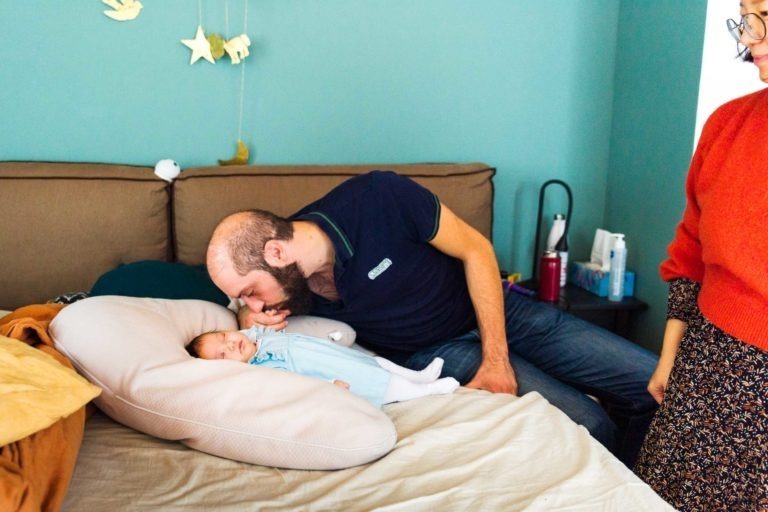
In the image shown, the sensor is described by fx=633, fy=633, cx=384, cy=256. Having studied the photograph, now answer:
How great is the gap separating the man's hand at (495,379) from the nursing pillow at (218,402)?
1.43 ft

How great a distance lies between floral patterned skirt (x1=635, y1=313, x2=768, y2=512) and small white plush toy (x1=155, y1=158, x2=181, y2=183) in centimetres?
160

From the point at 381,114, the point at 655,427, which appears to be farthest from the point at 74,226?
the point at 655,427

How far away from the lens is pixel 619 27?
2.50 m

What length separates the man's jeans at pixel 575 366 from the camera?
1.67 m

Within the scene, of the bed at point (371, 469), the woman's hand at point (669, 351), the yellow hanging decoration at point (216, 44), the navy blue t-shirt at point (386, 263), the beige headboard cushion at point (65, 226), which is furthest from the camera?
the yellow hanging decoration at point (216, 44)

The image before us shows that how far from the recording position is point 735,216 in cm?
110

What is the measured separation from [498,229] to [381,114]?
67 centimetres

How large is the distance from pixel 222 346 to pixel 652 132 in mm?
1732

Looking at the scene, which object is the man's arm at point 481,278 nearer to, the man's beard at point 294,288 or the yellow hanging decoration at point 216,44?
the man's beard at point 294,288

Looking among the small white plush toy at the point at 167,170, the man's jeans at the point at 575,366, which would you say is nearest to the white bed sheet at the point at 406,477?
the man's jeans at the point at 575,366

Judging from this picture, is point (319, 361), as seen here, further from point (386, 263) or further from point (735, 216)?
point (735, 216)

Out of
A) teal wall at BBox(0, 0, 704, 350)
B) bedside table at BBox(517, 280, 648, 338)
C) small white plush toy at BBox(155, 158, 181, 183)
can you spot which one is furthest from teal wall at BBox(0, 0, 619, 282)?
bedside table at BBox(517, 280, 648, 338)

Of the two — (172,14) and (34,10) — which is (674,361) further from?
(34,10)

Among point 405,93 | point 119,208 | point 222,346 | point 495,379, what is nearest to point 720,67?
point 405,93
